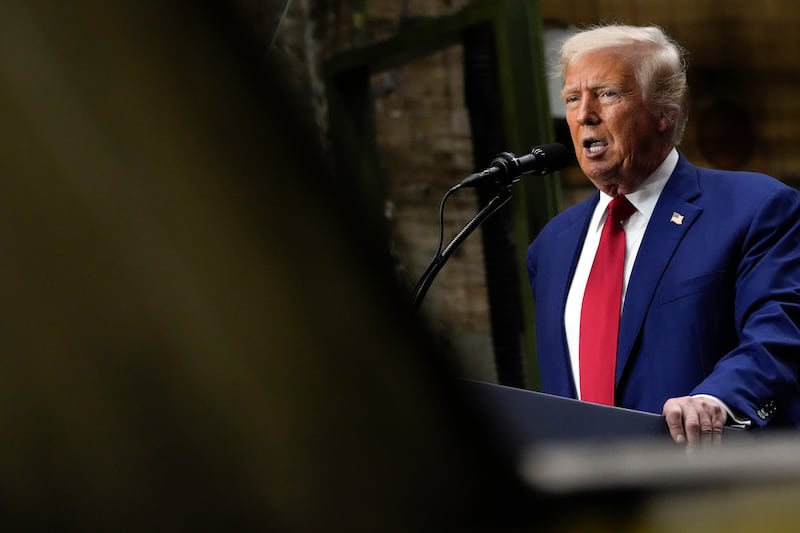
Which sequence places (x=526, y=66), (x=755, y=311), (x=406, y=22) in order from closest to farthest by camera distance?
(x=755, y=311) → (x=526, y=66) → (x=406, y=22)

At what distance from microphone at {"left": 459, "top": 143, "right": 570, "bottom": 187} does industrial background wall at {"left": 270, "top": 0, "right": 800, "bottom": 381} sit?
8.11ft

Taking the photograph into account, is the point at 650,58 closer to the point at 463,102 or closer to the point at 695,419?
the point at 695,419

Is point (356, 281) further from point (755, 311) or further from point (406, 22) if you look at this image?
point (406, 22)

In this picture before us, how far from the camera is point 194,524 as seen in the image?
0.26 metres

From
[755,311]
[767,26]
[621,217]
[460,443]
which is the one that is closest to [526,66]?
[767,26]

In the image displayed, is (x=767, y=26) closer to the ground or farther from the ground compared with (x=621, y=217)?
closer to the ground

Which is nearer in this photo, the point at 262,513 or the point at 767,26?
the point at 262,513

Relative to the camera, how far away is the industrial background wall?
173 inches

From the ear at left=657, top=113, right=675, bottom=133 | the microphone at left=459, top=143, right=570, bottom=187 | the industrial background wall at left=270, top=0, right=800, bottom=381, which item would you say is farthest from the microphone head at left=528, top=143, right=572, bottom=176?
the industrial background wall at left=270, top=0, right=800, bottom=381

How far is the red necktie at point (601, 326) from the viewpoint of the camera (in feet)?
5.85

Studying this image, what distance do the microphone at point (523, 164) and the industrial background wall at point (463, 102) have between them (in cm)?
247

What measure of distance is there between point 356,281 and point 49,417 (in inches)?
2.8

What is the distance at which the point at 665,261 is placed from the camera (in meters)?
1.79

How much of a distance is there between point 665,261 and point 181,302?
159 centimetres
